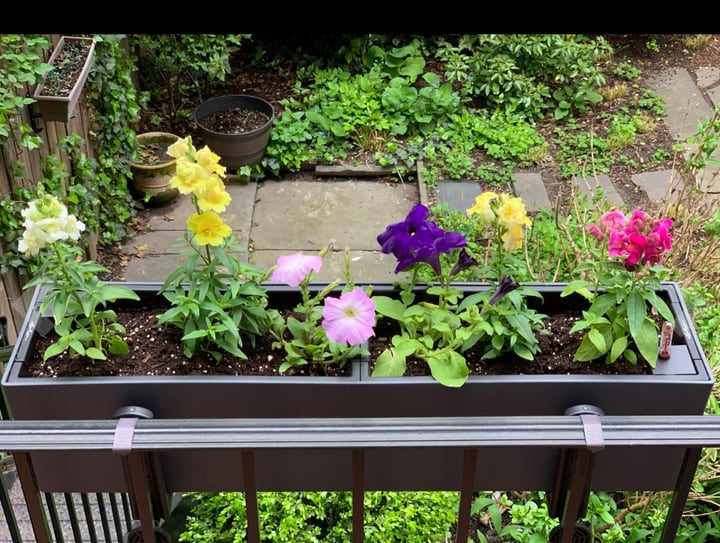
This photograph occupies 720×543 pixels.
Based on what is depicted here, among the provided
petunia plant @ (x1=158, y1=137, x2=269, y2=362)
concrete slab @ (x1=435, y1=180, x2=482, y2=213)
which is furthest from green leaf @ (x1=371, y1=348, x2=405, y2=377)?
concrete slab @ (x1=435, y1=180, x2=482, y2=213)

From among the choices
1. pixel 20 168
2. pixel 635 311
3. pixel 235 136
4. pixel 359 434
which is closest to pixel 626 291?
pixel 635 311

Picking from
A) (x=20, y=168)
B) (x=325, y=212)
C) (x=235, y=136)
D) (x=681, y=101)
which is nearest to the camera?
(x=20, y=168)

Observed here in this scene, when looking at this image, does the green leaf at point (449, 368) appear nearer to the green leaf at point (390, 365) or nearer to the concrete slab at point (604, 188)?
the green leaf at point (390, 365)

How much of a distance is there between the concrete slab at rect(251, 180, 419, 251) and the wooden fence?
1.13 m

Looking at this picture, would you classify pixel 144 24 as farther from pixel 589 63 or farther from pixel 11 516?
pixel 589 63

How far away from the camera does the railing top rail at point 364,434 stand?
0.99m

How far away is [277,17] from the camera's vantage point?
0.40m

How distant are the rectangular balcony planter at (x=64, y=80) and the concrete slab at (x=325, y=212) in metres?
1.25

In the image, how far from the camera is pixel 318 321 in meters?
1.43

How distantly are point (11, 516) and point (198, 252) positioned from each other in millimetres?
754

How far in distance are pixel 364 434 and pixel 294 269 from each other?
Result: 37cm

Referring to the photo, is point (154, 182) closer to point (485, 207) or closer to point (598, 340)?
point (485, 207)

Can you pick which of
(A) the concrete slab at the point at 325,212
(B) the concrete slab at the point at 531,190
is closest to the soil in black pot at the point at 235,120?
(A) the concrete slab at the point at 325,212

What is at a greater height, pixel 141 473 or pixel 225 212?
pixel 141 473
